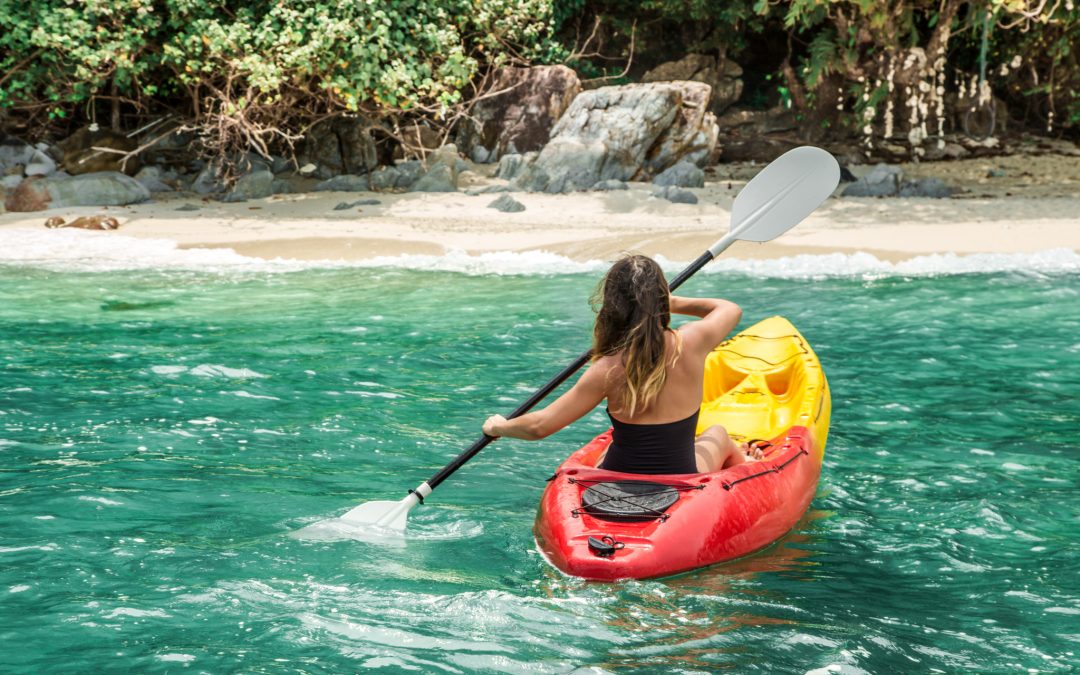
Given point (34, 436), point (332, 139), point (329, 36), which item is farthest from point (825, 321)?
point (332, 139)

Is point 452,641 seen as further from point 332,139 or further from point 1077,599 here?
point 332,139

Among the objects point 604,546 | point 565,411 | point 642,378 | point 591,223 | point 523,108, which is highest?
point 523,108

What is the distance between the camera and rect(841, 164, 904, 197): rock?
12.4 metres

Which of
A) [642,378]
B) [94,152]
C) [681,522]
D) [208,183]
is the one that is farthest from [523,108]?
[681,522]

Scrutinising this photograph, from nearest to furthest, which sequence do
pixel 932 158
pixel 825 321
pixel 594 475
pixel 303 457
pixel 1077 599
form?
pixel 1077 599 → pixel 594 475 → pixel 303 457 → pixel 825 321 → pixel 932 158

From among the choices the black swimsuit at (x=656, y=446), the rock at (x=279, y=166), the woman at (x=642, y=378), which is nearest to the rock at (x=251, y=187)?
the rock at (x=279, y=166)

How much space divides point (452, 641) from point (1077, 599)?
187cm

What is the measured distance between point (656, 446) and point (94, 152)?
452 inches

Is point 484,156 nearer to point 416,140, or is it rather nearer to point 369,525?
point 416,140

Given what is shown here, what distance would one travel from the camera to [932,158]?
600 inches

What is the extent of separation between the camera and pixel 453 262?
32.3ft

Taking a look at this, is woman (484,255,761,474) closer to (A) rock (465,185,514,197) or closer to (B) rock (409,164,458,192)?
(A) rock (465,185,514,197)

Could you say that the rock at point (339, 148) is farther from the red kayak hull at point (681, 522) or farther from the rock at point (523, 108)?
the red kayak hull at point (681, 522)

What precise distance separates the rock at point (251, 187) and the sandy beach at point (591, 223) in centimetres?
18
